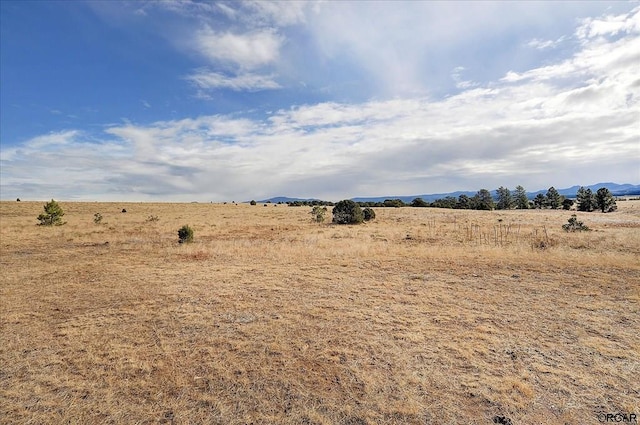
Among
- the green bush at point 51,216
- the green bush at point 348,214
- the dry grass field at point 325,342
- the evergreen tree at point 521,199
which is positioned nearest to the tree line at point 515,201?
the evergreen tree at point 521,199

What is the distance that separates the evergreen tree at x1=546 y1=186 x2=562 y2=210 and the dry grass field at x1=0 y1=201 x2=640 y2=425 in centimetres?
5707

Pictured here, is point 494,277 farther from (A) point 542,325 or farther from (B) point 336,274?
(B) point 336,274

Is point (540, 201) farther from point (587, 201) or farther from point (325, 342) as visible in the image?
point (325, 342)

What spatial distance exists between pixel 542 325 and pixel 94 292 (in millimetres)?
12566

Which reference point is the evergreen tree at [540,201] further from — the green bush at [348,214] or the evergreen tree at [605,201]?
the green bush at [348,214]

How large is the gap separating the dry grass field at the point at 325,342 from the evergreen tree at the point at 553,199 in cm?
5707

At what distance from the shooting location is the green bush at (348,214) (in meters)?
31.3

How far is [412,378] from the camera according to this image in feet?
17.5

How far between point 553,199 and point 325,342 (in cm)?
7109

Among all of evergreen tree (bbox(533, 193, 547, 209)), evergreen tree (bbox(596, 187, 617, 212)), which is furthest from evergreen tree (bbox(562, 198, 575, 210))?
evergreen tree (bbox(596, 187, 617, 212))

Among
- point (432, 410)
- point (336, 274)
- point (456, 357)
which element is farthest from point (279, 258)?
point (432, 410)

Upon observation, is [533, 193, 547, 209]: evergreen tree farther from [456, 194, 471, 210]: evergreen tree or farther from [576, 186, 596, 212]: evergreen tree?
[456, 194, 471, 210]: evergreen tree

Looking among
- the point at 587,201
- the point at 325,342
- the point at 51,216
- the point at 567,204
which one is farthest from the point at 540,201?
the point at 51,216

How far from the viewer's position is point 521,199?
68000 mm
